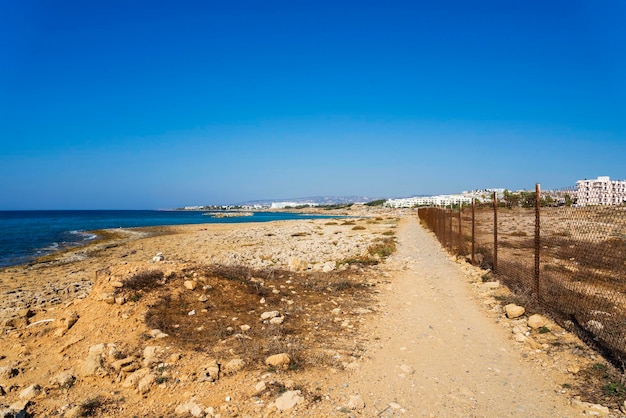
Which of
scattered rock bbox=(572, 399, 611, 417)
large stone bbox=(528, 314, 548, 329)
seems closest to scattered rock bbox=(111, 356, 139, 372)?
scattered rock bbox=(572, 399, 611, 417)

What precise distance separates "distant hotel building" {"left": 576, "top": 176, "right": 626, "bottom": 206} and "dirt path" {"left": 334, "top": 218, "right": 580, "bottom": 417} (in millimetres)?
2590

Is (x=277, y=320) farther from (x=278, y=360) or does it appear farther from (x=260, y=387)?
(x=260, y=387)

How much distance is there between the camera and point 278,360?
203 inches

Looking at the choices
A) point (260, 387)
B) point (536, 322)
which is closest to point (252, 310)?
point (260, 387)

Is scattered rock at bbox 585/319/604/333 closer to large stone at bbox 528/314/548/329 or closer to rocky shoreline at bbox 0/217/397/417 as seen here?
large stone at bbox 528/314/548/329

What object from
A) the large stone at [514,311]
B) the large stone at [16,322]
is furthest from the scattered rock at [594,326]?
the large stone at [16,322]

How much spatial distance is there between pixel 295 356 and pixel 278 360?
0.36 m

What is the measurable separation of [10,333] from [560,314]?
9.87 m

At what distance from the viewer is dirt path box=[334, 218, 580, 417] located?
4.16m

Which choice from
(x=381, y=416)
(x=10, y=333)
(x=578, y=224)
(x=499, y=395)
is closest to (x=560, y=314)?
(x=578, y=224)

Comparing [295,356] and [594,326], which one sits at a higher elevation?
[594,326]

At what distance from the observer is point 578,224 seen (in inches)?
255

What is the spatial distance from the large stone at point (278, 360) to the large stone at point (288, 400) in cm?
77

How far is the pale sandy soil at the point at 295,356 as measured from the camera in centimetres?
430
